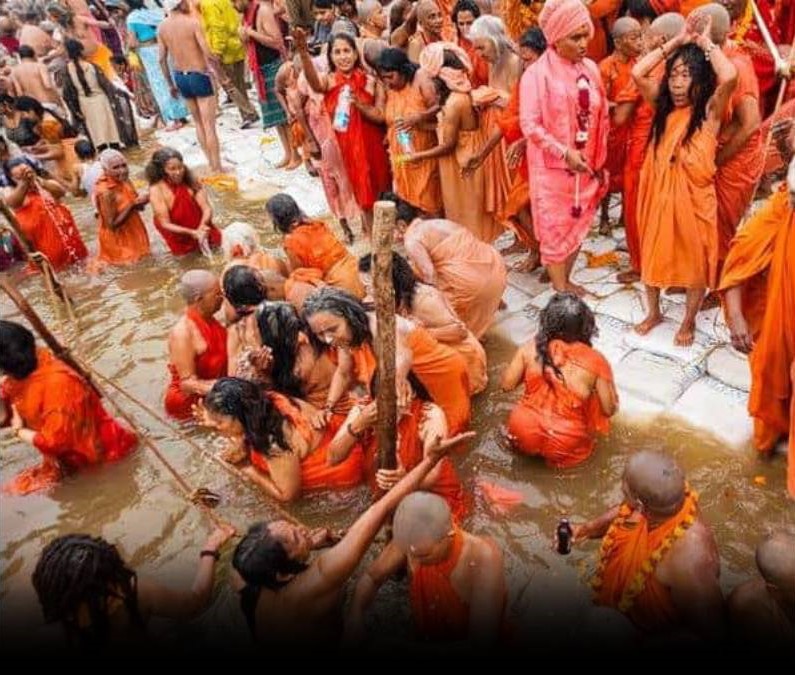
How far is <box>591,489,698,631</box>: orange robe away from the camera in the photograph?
2785 mm

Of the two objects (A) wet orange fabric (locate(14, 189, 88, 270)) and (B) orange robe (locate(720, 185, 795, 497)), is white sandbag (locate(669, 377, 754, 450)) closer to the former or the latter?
(B) orange robe (locate(720, 185, 795, 497))

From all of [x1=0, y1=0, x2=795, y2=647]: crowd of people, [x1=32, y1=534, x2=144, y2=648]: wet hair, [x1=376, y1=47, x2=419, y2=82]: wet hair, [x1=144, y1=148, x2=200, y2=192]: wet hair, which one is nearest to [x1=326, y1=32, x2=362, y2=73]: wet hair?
[x1=0, y1=0, x2=795, y2=647]: crowd of people

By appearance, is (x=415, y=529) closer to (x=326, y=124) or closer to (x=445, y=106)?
(x=445, y=106)

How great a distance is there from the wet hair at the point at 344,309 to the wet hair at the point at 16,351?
64.4 inches

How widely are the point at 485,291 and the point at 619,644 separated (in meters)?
2.68

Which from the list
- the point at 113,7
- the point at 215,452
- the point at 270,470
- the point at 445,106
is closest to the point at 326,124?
the point at 445,106

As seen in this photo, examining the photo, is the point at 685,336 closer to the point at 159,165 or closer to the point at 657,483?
the point at 657,483

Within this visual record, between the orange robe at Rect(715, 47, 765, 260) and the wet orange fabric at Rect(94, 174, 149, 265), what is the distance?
17.8 feet

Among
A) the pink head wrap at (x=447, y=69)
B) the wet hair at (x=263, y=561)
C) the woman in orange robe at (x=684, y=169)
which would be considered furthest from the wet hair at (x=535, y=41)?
the wet hair at (x=263, y=561)

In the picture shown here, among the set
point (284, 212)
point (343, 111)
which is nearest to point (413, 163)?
point (343, 111)

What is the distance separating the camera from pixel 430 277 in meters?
4.91

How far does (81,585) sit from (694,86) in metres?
3.95

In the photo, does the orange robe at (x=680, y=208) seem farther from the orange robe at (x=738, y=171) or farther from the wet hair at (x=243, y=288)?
the wet hair at (x=243, y=288)

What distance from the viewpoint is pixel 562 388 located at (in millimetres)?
3961
